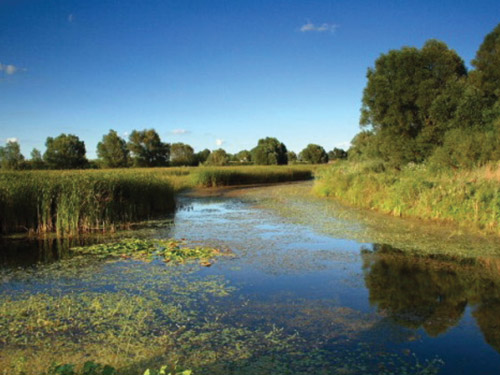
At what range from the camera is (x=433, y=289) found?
5523 millimetres

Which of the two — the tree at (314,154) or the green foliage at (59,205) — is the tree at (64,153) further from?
the tree at (314,154)

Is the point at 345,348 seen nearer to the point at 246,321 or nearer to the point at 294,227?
the point at 246,321

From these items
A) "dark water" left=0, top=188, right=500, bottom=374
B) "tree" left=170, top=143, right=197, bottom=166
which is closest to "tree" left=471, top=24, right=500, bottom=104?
"dark water" left=0, top=188, right=500, bottom=374

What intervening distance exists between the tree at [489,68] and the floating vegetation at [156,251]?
17.3 meters

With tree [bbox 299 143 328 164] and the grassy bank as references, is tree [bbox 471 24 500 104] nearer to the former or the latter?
the grassy bank

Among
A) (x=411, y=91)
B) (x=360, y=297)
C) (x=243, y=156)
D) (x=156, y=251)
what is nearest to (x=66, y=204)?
(x=156, y=251)

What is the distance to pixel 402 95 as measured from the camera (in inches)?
821

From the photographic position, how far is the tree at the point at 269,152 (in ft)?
194

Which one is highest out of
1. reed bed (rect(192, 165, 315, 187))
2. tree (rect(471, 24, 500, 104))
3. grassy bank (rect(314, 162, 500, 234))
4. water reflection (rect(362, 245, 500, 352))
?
tree (rect(471, 24, 500, 104))

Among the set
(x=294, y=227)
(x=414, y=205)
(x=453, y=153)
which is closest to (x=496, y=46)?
(x=453, y=153)

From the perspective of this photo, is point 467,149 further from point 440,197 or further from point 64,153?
point 64,153

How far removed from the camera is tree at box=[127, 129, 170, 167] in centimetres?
5703

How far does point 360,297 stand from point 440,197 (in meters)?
6.87

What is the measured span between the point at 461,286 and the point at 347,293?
1.66m
